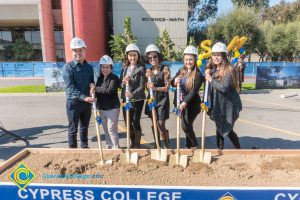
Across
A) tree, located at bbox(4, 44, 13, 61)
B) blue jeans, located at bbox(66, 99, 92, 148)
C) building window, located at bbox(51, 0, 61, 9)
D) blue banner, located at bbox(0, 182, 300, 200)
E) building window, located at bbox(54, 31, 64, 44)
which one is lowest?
blue banner, located at bbox(0, 182, 300, 200)

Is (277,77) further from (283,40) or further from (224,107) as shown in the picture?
(283,40)

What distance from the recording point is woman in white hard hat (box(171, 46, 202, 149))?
3500 millimetres

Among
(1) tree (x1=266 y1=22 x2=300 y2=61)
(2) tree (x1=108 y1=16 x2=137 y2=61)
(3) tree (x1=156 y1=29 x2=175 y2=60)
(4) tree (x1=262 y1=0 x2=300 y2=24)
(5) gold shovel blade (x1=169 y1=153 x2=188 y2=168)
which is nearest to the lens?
(5) gold shovel blade (x1=169 y1=153 x2=188 y2=168)

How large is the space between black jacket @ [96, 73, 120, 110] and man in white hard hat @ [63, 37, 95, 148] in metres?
0.15

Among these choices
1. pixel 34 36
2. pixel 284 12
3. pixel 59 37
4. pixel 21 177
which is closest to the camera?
pixel 21 177

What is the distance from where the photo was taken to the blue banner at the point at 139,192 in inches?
83.3

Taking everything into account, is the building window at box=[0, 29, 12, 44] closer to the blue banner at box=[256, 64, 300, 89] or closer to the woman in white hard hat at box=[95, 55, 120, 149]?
the blue banner at box=[256, 64, 300, 89]

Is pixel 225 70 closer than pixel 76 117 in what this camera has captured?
Yes

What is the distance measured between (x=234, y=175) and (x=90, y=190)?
5.47ft

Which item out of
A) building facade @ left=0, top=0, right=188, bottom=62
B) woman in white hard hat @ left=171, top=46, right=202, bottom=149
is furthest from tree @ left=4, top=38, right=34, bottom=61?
woman in white hard hat @ left=171, top=46, right=202, bottom=149

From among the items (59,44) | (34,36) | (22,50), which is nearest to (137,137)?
(59,44)

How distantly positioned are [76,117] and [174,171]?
175cm

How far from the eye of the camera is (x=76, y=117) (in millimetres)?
3719

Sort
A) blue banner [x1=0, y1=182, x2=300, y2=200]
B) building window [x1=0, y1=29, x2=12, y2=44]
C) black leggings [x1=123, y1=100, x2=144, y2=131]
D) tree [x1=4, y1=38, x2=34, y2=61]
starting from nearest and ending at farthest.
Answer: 1. blue banner [x1=0, y1=182, x2=300, y2=200]
2. black leggings [x1=123, y1=100, x2=144, y2=131]
3. tree [x1=4, y1=38, x2=34, y2=61]
4. building window [x1=0, y1=29, x2=12, y2=44]
